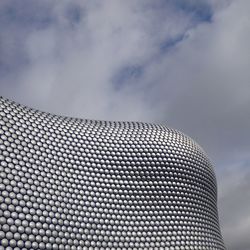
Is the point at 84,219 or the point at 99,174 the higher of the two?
the point at 99,174

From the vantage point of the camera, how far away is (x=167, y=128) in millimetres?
45000

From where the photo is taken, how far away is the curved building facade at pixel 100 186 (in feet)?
86.4

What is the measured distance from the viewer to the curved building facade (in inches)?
1037

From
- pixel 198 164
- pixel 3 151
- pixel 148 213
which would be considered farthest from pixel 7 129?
pixel 198 164

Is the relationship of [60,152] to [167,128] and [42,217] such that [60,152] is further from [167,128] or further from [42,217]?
[167,128]

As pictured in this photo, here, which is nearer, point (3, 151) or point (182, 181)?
point (3, 151)

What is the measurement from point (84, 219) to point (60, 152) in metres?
5.51

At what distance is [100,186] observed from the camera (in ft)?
111

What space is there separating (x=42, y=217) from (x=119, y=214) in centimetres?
885

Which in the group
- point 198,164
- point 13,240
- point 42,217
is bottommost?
point 13,240

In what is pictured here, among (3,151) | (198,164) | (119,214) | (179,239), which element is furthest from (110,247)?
(198,164)

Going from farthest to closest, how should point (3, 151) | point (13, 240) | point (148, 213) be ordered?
point (148, 213) → point (3, 151) → point (13, 240)

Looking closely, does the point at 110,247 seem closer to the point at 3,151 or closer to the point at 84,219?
the point at 84,219

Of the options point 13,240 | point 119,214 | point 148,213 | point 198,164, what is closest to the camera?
point 13,240
